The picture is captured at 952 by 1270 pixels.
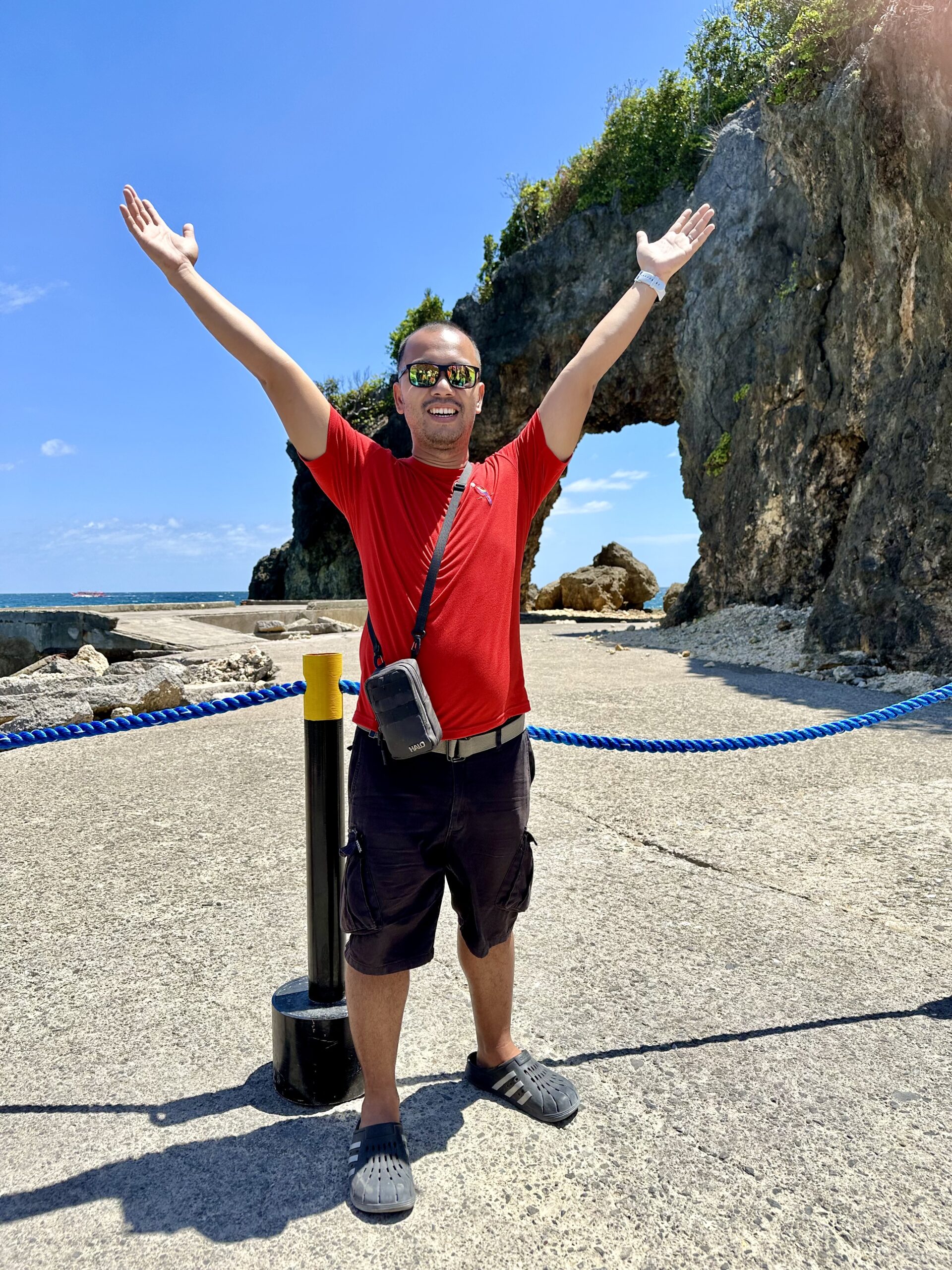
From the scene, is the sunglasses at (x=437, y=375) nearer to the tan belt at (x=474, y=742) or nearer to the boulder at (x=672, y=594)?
the tan belt at (x=474, y=742)

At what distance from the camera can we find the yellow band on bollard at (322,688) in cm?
225

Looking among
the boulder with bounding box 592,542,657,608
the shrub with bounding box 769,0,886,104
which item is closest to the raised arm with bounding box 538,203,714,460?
the shrub with bounding box 769,0,886,104

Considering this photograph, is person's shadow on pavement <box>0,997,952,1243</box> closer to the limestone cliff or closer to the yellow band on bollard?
the yellow band on bollard

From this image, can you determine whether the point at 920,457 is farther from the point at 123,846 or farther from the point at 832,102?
the point at 123,846

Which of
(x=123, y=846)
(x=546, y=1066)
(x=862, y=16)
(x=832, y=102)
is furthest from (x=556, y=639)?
(x=546, y=1066)

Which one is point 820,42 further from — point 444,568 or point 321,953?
point 321,953

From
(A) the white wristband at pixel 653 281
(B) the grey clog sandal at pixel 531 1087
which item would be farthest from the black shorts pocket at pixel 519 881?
(A) the white wristband at pixel 653 281

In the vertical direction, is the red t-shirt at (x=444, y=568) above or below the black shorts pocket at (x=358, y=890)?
above

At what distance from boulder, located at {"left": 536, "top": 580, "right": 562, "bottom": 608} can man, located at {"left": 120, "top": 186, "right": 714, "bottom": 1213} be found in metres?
29.4

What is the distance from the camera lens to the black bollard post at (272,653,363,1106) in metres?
2.19

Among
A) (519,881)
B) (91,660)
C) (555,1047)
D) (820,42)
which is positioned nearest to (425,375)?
(519,881)

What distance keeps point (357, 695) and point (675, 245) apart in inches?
72.4

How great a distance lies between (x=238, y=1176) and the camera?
1.91m

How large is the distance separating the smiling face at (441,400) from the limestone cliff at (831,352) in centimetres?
821
